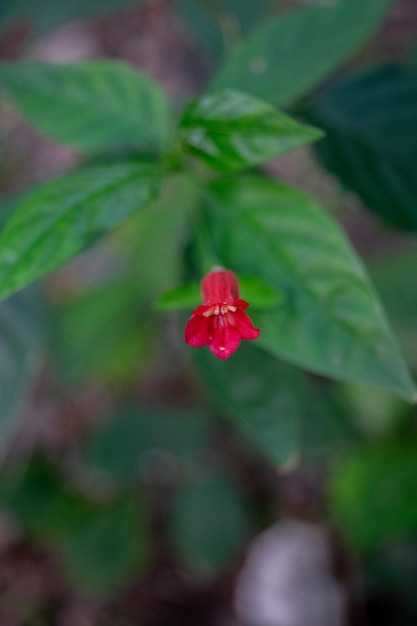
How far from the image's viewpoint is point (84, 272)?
9.80 ft

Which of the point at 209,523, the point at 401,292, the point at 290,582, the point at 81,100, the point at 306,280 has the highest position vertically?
the point at 81,100

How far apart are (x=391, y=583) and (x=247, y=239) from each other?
1.71 metres

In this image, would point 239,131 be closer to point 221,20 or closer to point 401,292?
point 221,20

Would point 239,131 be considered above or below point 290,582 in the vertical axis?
above

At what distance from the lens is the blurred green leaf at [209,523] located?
2.40 meters

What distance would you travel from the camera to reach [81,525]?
2.53 meters

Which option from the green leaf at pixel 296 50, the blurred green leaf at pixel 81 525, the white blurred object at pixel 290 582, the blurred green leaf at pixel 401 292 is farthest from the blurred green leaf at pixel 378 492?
the green leaf at pixel 296 50

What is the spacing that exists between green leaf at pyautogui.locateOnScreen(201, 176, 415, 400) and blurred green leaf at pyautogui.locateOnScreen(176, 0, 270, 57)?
0.81 metres

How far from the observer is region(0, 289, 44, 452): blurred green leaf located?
4.36ft

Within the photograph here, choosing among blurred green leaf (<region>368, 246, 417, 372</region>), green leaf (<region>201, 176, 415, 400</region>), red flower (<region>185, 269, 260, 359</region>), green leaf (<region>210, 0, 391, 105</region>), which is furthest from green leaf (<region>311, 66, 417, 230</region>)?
blurred green leaf (<region>368, 246, 417, 372</region>)

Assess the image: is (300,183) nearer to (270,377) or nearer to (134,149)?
(134,149)

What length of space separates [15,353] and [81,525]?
1349 millimetres

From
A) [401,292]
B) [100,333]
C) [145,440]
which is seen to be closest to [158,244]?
[100,333]

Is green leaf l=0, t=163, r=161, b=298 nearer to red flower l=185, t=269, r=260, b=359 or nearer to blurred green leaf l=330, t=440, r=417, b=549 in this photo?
red flower l=185, t=269, r=260, b=359
